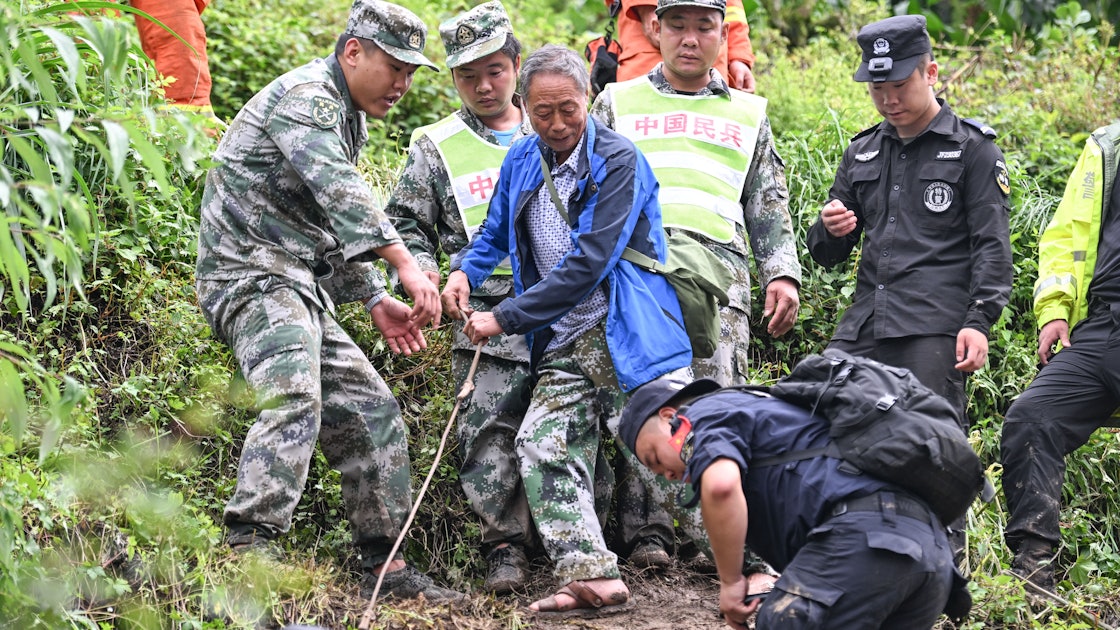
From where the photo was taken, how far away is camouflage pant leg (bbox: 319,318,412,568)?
4.30m

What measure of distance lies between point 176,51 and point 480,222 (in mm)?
2082

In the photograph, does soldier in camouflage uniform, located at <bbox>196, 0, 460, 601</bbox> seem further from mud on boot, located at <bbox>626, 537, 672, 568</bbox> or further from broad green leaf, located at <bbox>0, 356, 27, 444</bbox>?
broad green leaf, located at <bbox>0, 356, 27, 444</bbox>

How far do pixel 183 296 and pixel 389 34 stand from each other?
1.79 meters

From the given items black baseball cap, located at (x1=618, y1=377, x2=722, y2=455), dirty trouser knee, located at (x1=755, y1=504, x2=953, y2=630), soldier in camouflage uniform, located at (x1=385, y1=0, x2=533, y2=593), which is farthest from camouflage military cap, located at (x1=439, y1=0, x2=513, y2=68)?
dirty trouser knee, located at (x1=755, y1=504, x2=953, y2=630)

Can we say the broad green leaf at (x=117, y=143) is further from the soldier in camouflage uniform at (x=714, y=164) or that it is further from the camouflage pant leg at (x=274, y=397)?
the soldier in camouflage uniform at (x=714, y=164)

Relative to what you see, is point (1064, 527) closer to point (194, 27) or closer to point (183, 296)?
point (183, 296)

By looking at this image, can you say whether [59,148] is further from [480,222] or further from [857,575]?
[480,222]

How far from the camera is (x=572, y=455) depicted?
14.6ft

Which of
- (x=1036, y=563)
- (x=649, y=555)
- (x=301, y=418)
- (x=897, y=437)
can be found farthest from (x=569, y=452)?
(x=1036, y=563)

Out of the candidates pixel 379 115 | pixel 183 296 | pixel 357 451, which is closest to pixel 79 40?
pixel 183 296

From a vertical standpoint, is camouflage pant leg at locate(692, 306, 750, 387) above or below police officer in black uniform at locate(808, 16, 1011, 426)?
below

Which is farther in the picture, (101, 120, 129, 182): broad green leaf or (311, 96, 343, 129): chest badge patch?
(311, 96, 343, 129): chest badge patch

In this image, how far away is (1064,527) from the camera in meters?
5.31

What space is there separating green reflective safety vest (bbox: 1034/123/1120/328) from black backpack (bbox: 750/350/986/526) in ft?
5.68
